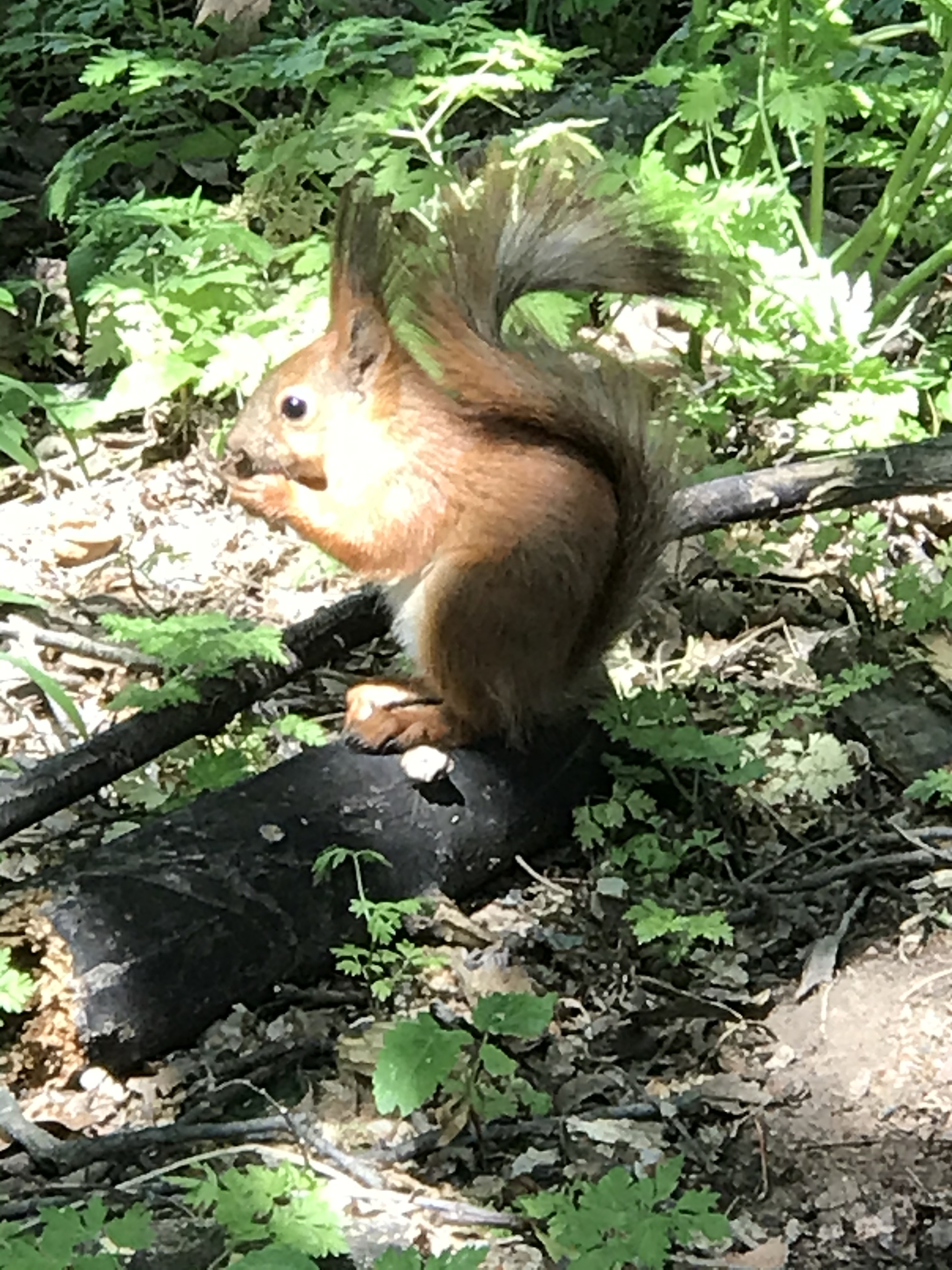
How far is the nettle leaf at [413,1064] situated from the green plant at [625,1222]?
0.72ft

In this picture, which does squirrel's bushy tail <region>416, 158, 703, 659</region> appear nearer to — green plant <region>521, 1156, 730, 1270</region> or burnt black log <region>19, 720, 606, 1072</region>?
burnt black log <region>19, 720, 606, 1072</region>

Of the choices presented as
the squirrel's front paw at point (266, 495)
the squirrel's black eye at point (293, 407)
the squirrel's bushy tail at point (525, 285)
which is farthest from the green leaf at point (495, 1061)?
the squirrel's black eye at point (293, 407)

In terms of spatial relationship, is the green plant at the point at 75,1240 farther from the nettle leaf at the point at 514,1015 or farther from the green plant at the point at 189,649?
the green plant at the point at 189,649

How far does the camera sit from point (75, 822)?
127 inches

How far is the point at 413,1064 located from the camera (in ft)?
7.75

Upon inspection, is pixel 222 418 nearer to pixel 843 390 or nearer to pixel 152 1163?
pixel 843 390

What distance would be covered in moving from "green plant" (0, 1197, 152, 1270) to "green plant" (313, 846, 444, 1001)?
68cm

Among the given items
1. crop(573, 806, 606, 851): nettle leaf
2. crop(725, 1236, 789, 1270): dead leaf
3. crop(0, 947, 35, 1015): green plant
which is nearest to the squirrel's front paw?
crop(573, 806, 606, 851): nettle leaf

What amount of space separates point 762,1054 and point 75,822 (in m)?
1.46

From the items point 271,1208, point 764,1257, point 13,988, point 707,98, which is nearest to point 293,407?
point 13,988

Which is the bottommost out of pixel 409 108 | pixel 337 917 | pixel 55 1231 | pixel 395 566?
pixel 337 917

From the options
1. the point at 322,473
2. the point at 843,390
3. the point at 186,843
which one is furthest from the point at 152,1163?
the point at 843,390

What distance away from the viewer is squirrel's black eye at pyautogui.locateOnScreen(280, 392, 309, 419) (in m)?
2.98

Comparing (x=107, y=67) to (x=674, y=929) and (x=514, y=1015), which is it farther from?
(x=514, y=1015)
